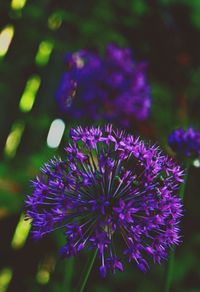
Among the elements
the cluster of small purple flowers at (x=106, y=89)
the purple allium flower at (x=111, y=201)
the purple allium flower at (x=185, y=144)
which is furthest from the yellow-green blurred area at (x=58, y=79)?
the purple allium flower at (x=111, y=201)

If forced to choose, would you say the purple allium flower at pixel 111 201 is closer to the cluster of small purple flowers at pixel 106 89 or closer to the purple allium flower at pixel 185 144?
the purple allium flower at pixel 185 144

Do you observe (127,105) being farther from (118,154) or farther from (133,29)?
(133,29)

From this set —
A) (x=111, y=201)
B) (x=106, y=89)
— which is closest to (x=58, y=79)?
(x=106, y=89)

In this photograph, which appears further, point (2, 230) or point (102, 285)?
point (2, 230)

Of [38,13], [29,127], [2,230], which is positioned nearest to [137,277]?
[2,230]

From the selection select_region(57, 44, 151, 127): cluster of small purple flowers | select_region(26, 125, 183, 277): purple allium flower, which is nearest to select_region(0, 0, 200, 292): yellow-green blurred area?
select_region(57, 44, 151, 127): cluster of small purple flowers

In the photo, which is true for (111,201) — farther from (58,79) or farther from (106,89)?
(58,79)
